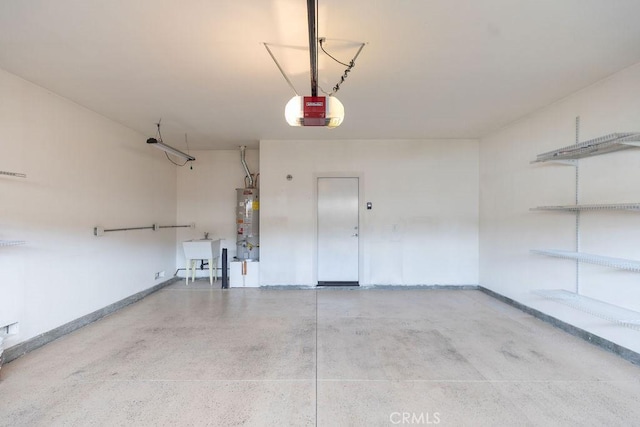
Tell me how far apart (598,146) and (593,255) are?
111 cm

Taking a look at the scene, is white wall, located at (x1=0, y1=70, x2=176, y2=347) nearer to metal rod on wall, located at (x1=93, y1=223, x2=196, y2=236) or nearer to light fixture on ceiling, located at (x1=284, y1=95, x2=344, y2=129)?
metal rod on wall, located at (x1=93, y1=223, x2=196, y2=236)

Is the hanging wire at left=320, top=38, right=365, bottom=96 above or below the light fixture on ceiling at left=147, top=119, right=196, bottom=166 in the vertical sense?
above

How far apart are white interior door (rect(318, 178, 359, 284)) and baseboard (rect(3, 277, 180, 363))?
308cm

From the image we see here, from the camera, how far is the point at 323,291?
5.32m

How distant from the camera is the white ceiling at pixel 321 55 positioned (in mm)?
2004

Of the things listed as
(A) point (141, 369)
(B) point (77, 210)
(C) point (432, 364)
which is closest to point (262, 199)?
(B) point (77, 210)

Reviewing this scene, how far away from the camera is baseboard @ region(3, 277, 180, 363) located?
9.21ft

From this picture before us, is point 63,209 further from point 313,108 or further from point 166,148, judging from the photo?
point 313,108

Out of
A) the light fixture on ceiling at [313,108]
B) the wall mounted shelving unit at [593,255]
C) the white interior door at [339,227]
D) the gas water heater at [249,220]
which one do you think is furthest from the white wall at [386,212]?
the light fixture on ceiling at [313,108]

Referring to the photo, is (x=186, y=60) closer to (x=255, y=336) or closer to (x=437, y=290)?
(x=255, y=336)

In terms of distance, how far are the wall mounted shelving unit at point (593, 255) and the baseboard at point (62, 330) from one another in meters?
5.30

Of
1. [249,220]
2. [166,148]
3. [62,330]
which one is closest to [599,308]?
[249,220]

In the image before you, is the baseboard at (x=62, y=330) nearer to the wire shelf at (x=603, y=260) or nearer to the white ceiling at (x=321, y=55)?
the white ceiling at (x=321, y=55)

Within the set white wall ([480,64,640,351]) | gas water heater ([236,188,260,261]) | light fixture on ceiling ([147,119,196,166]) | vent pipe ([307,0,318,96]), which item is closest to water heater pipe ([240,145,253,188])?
gas water heater ([236,188,260,261])
